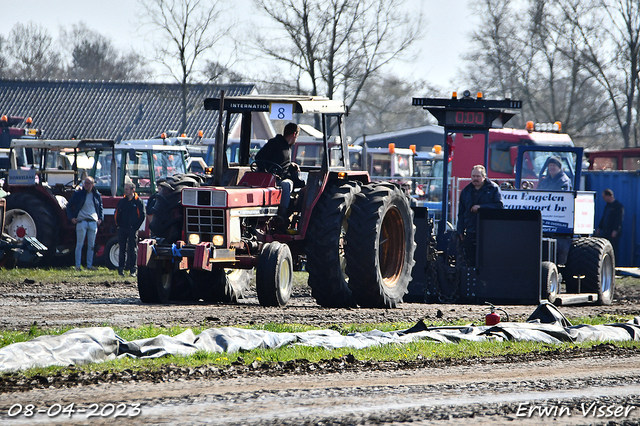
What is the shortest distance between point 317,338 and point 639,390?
267 centimetres

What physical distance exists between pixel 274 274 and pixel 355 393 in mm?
4298

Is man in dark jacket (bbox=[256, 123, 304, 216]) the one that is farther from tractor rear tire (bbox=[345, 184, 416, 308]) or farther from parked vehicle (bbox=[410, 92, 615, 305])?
parked vehicle (bbox=[410, 92, 615, 305])

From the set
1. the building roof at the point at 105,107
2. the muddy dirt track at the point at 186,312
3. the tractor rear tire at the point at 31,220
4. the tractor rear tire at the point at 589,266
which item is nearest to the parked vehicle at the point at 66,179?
the tractor rear tire at the point at 31,220

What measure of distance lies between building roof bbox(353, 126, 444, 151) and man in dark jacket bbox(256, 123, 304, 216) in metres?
32.2

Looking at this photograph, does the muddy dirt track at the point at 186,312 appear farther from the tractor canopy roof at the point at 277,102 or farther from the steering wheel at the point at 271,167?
the tractor canopy roof at the point at 277,102

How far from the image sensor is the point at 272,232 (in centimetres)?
1045

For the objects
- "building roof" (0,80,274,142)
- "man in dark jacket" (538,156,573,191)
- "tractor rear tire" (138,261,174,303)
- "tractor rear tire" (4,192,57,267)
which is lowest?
"tractor rear tire" (138,261,174,303)

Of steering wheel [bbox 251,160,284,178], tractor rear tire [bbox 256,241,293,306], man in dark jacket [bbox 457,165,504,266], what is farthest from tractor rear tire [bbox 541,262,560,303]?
steering wheel [bbox 251,160,284,178]

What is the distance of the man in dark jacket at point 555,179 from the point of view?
13523mm

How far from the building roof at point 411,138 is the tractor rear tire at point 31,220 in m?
27.4

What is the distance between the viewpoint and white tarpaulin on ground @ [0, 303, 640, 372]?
19.9 feet

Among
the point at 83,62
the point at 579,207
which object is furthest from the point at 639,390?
the point at 83,62

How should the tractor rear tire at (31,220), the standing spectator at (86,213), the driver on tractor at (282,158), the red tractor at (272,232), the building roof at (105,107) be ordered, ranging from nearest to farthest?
the red tractor at (272,232) < the driver on tractor at (282,158) < the standing spectator at (86,213) < the tractor rear tire at (31,220) < the building roof at (105,107)

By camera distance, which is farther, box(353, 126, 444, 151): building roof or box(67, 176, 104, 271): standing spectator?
box(353, 126, 444, 151): building roof
